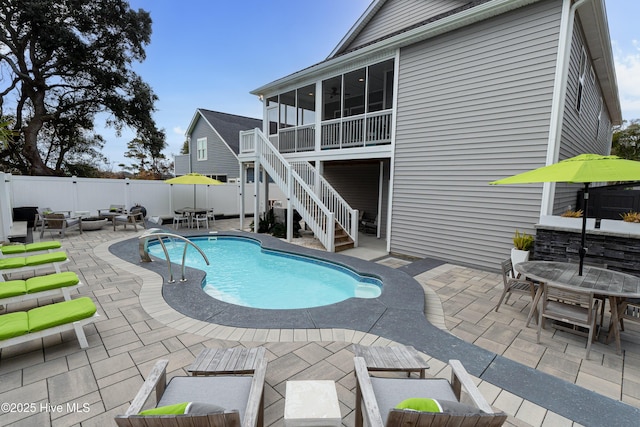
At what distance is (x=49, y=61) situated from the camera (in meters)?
12.9

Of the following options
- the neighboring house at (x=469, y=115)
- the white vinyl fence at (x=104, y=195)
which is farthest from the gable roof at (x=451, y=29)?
the white vinyl fence at (x=104, y=195)

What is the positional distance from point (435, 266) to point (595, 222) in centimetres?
284

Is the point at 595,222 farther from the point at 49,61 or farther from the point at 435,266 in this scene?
the point at 49,61

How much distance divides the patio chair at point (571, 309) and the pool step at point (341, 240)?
5.00 meters

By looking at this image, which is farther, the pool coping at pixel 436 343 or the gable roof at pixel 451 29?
the gable roof at pixel 451 29

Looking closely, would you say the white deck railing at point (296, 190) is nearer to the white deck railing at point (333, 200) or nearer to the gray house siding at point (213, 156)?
the white deck railing at point (333, 200)

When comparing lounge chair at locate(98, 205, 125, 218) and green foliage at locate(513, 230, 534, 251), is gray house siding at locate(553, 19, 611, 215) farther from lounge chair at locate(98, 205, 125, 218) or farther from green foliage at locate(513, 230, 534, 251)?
lounge chair at locate(98, 205, 125, 218)

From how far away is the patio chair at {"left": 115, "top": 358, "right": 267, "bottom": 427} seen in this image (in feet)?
4.12

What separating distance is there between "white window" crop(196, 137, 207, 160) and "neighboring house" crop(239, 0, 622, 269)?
12.5 metres

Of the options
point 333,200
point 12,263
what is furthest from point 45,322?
point 333,200

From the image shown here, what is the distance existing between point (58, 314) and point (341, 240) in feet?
A: 20.7

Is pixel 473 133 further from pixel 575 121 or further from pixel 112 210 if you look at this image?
pixel 112 210

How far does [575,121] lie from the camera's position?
655 cm

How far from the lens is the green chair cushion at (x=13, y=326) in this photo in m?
2.53
